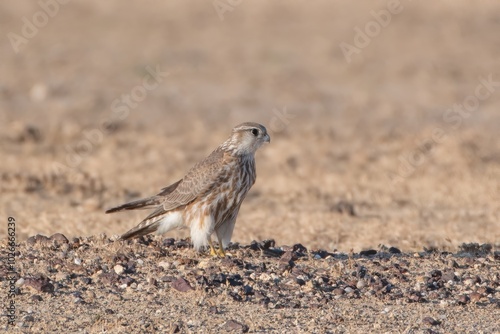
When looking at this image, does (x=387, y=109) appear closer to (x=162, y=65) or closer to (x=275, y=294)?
(x=162, y=65)

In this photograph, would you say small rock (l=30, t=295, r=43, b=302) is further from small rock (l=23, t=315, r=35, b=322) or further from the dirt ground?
small rock (l=23, t=315, r=35, b=322)

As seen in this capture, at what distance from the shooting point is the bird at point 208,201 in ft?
28.0

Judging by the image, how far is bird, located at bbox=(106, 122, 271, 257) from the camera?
855 centimetres

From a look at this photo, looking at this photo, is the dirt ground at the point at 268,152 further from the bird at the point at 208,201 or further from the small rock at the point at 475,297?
the bird at the point at 208,201

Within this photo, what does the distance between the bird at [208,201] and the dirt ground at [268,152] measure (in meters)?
0.24

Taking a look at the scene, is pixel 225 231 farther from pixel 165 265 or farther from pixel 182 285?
pixel 182 285

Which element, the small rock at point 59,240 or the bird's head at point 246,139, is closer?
the small rock at point 59,240

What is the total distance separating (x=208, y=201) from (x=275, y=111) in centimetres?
1266

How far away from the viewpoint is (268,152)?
16984 millimetres

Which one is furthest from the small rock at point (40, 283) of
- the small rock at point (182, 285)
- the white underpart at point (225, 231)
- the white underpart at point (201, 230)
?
the white underpart at point (225, 231)

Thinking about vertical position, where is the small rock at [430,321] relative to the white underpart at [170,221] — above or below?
below

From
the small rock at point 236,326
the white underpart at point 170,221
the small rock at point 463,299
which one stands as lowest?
the small rock at point 236,326

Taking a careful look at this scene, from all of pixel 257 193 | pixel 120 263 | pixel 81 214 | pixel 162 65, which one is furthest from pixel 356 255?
pixel 162 65

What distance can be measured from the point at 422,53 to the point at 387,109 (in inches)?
235
